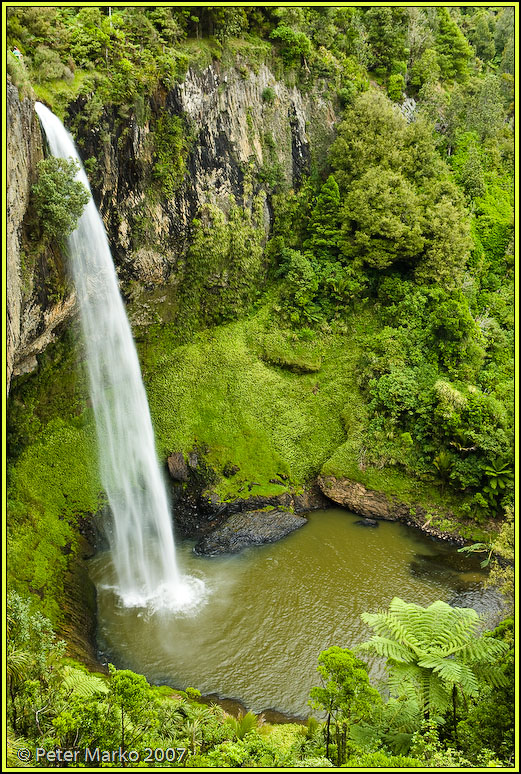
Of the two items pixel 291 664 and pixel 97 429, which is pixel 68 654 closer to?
pixel 291 664

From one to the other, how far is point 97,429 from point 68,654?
709 cm

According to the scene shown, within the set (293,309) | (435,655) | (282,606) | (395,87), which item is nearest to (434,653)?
(435,655)

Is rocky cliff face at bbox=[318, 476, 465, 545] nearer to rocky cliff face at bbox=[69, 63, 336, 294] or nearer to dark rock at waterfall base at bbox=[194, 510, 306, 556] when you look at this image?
dark rock at waterfall base at bbox=[194, 510, 306, 556]

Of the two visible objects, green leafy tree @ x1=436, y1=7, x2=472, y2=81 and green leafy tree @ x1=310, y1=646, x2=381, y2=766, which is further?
green leafy tree @ x1=436, y1=7, x2=472, y2=81

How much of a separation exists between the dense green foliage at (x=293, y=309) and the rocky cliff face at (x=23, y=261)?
17.9 inches

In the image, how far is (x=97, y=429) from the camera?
1678cm

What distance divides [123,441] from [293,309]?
8351 mm

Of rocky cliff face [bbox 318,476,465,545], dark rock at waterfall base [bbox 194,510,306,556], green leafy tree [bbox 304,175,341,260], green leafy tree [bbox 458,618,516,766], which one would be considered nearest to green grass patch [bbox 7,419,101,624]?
dark rock at waterfall base [bbox 194,510,306,556]

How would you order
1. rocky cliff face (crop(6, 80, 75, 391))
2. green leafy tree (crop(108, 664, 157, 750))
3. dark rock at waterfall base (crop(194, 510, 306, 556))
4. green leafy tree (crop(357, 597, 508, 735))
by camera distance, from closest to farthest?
green leafy tree (crop(108, 664, 157, 750)) → green leafy tree (crop(357, 597, 508, 735)) → rocky cliff face (crop(6, 80, 75, 391)) → dark rock at waterfall base (crop(194, 510, 306, 556))

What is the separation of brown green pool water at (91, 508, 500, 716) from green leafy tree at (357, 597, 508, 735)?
4.03 metres

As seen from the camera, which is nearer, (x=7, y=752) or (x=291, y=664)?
(x=7, y=752)

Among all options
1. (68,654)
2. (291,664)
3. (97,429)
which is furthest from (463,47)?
(68,654)

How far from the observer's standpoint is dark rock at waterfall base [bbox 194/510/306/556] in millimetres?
16016

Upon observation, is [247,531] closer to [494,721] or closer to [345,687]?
[345,687]
